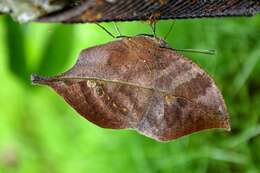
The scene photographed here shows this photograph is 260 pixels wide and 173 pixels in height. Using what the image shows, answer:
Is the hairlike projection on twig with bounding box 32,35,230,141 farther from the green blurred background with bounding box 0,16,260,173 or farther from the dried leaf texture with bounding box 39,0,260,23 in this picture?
the green blurred background with bounding box 0,16,260,173

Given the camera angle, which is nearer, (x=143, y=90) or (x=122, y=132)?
(x=143, y=90)

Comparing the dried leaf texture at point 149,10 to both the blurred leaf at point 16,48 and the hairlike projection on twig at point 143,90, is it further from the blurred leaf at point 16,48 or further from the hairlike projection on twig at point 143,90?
the blurred leaf at point 16,48

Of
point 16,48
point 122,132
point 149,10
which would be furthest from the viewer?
point 122,132

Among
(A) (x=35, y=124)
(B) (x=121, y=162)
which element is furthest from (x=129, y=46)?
(A) (x=35, y=124)

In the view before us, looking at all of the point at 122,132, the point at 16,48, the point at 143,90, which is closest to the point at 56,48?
the point at 16,48

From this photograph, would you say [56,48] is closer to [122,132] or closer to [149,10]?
[122,132]

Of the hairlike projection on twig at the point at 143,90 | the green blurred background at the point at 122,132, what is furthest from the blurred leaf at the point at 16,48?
the hairlike projection on twig at the point at 143,90

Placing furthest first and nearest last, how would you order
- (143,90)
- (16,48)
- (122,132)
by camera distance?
(122,132), (16,48), (143,90)

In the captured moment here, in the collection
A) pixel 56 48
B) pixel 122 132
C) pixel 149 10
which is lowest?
pixel 122 132

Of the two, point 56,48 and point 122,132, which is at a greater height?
point 56,48
